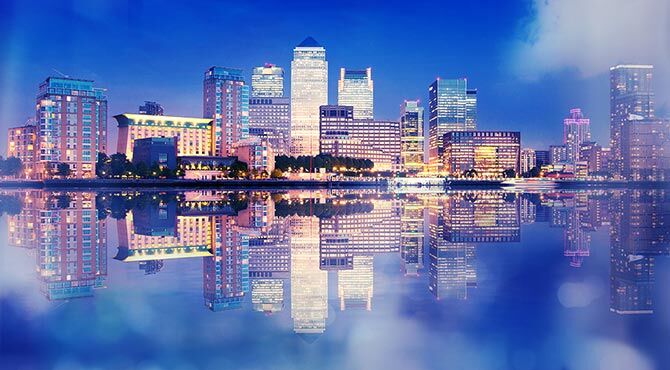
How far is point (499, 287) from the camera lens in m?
6.08

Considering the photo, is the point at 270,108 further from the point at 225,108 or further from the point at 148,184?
the point at 148,184

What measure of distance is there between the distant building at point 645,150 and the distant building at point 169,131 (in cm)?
8248

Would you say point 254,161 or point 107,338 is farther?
Answer: point 254,161

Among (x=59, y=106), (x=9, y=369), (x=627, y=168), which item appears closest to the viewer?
(x=9, y=369)

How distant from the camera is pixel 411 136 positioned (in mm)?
174750

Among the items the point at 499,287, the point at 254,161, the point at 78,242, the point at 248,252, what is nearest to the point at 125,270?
the point at 248,252

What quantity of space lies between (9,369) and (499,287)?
4.38 m

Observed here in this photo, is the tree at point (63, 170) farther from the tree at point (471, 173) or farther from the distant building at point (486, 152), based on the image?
the distant building at point (486, 152)

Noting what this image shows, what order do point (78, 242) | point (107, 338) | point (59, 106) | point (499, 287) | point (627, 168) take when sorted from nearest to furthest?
point (107, 338)
point (499, 287)
point (78, 242)
point (59, 106)
point (627, 168)

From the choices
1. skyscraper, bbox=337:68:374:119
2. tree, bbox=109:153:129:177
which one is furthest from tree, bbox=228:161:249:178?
skyscraper, bbox=337:68:374:119

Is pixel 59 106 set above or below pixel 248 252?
above

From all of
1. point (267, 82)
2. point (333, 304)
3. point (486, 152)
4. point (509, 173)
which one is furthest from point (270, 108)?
point (333, 304)

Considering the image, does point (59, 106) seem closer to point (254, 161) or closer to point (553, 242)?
point (254, 161)

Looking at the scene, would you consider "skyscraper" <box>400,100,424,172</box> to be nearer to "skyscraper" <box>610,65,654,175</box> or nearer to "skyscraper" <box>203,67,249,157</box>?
"skyscraper" <box>610,65,654,175</box>
